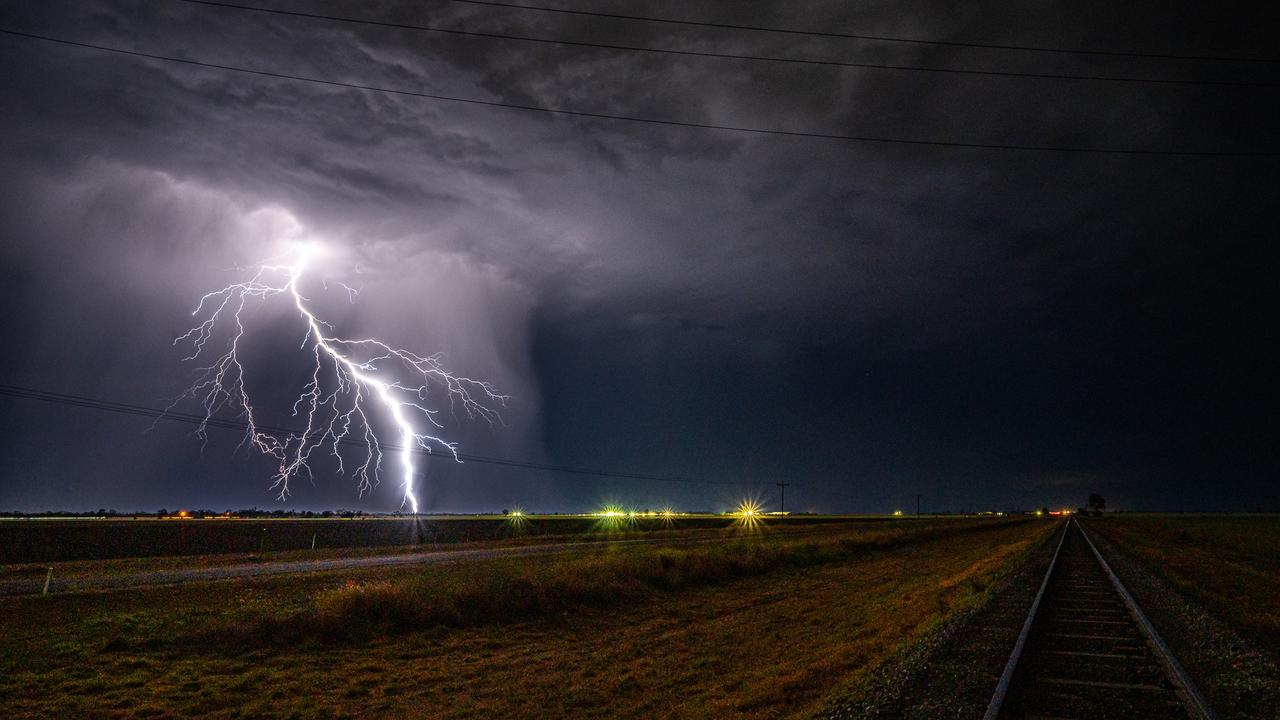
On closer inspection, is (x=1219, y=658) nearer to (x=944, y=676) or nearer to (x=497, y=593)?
(x=944, y=676)

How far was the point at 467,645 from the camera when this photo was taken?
14.7 meters

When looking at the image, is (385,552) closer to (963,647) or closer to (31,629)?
(31,629)

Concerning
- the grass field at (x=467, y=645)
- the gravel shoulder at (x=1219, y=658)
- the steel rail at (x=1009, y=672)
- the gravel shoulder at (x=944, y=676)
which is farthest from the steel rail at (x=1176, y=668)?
the grass field at (x=467, y=645)

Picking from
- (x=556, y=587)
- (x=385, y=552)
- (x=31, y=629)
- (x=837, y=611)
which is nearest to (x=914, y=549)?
(x=837, y=611)

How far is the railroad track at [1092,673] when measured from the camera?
7.25m

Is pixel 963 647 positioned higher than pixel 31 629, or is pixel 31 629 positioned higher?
pixel 963 647

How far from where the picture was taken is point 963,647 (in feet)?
34.5

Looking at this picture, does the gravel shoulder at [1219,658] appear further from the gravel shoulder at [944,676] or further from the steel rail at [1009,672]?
the gravel shoulder at [944,676]

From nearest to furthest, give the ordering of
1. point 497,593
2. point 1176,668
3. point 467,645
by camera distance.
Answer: point 1176,668
point 467,645
point 497,593

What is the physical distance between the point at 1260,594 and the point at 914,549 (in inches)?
951

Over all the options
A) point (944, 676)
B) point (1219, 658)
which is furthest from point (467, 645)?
point (1219, 658)

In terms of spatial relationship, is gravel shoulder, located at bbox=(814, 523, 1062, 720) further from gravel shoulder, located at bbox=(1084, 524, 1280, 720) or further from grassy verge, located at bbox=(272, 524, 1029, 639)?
grassy verge, located at bbox=(272, 524, 1029, 639)

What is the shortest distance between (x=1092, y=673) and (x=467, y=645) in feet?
38.9

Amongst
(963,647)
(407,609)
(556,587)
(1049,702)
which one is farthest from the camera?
(556,587)
